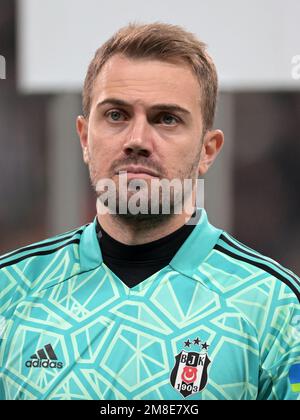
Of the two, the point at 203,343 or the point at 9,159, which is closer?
the point at 203,343

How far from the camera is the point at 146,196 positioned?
2406 mm

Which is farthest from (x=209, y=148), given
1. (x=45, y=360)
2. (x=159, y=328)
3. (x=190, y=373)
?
(x=45, y=360)

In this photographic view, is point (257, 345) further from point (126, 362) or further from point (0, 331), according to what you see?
point (0, 331)

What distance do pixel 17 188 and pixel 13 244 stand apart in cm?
41

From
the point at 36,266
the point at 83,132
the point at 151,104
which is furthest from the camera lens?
the point at 83,132

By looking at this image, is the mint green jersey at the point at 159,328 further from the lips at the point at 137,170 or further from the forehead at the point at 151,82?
the forehead at the point at 151,82

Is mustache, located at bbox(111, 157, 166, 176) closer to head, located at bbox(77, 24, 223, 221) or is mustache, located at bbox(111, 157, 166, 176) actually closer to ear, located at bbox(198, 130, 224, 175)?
head, located at bbox(77, 24, 223, 221)

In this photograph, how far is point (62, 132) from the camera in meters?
4.43

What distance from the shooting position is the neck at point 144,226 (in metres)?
2.51

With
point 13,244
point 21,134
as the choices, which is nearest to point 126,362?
point 13,244

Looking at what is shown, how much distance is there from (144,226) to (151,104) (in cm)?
40

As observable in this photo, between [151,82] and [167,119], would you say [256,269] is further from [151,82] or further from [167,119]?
[151,82]

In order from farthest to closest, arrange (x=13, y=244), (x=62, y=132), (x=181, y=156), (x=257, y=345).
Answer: (x=13, y=244) < (x=62, y=132) < (x=181, y=156) < (x=257, y=345)

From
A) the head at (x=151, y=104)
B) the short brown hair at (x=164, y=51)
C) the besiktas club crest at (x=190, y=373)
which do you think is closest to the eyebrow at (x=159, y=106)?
the head at (x=151, y=104)
